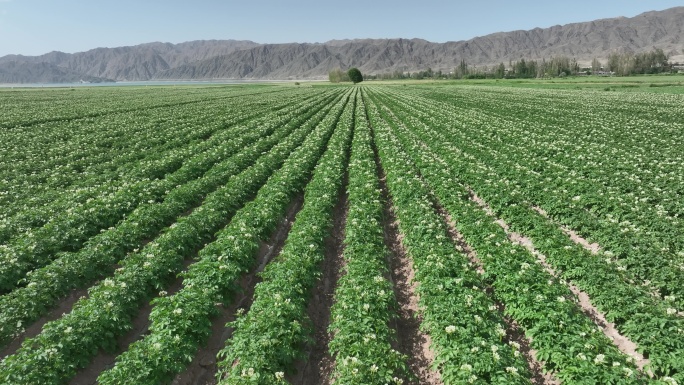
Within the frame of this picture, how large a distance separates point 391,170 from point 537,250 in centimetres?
956

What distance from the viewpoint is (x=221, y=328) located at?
9.00 metres

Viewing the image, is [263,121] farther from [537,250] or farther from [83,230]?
[537,250]

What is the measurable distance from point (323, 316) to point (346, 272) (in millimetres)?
2134

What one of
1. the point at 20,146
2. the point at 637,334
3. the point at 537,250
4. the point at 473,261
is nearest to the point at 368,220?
the point at 473,261

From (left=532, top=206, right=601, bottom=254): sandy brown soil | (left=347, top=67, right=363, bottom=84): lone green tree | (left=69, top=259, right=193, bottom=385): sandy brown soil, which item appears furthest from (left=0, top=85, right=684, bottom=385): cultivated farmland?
(left=347, top=67, right=363, bottom=84): lone green tree

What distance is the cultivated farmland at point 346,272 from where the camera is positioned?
6957 mm

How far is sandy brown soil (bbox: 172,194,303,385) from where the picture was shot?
300 inches

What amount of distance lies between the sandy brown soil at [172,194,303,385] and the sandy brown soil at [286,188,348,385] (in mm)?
1815

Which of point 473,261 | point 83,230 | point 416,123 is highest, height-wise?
point 416,123

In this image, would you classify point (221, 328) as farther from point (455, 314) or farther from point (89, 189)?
point (89, 189)

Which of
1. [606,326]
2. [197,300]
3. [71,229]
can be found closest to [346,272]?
[197,300]

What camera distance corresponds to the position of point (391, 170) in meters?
20.0

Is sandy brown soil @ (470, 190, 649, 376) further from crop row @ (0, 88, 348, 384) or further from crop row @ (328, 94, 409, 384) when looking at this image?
crop row @ (0, 88, 348, 384)

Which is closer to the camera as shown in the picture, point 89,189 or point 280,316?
point 280,316
